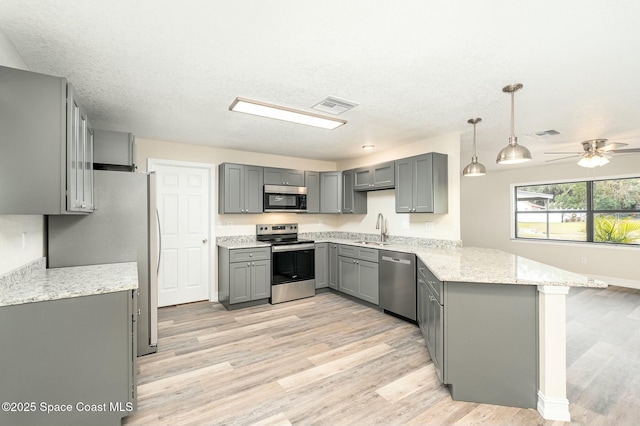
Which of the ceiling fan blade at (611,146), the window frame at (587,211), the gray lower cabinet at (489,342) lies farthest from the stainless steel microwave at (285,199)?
the window frame at (587,211)

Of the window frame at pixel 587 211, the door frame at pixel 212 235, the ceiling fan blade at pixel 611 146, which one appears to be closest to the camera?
the ceiling fan blade at pixel 611 146

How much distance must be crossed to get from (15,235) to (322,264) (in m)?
3.77

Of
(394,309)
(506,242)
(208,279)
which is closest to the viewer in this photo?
(394,309)

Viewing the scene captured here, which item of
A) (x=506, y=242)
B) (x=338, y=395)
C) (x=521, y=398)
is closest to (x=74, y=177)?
(x=338, y=395)

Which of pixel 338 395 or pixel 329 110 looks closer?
pixel 338 395

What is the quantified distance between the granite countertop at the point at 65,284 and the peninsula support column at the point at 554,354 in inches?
109

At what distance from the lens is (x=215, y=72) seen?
2.29 meters

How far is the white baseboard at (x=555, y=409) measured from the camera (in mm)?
1999

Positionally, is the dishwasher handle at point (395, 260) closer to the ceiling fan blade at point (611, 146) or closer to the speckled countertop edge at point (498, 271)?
the speckled countertop edge at point (498, 271)

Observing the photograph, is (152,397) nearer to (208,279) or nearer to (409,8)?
(208,279)

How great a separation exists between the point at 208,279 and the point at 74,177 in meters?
3.04

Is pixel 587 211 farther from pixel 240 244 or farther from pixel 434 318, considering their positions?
pixel 240 244

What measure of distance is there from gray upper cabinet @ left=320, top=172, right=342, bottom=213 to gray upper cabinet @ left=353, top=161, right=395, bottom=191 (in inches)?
14.7

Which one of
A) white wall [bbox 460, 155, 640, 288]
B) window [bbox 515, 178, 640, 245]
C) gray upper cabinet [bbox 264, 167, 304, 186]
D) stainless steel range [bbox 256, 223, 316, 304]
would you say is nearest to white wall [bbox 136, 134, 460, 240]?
gray upper cabinet [bbox 264, 167, 304, 186]
